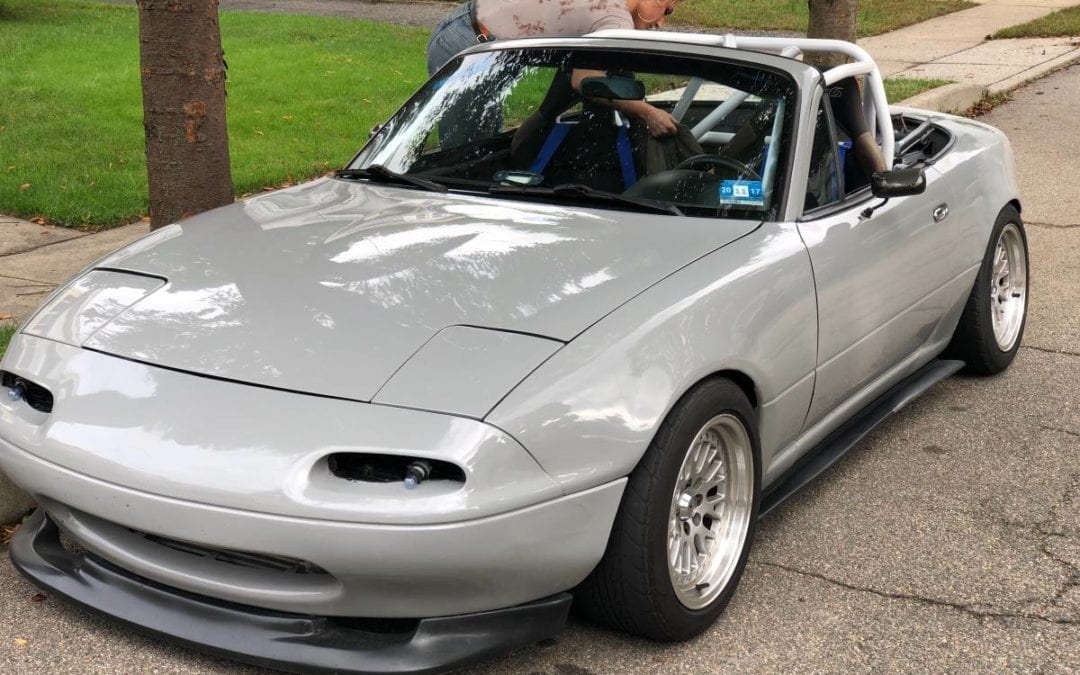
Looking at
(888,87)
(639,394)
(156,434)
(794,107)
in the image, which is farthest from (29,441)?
(888,87)

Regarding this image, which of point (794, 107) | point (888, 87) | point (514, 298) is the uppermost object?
point (794, 107)

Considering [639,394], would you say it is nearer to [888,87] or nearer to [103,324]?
[103,324]

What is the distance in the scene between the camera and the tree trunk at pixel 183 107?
16.3ft

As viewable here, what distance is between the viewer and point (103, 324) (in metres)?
3.30

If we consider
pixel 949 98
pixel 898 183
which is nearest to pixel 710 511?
pixel 898 183

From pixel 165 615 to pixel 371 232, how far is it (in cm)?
130

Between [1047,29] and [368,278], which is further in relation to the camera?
[1047,29]

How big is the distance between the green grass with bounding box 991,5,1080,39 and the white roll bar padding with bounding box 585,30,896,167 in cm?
1225

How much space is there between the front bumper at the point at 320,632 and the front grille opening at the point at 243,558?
11 cm

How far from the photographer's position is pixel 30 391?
3.28m

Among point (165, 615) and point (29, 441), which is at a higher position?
point (29, 441)

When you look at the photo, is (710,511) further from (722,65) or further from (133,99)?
(133,99)

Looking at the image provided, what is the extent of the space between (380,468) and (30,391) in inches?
43.4

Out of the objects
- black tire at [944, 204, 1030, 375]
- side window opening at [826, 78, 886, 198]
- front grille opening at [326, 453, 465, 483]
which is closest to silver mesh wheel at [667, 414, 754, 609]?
front grille opening at [326, 453, 465, 483]
